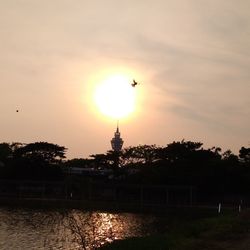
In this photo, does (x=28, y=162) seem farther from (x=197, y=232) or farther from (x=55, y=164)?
(x=197, y=232)

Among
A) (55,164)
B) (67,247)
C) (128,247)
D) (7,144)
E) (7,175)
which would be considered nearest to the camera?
(128,247)

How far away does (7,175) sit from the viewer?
80.8 m

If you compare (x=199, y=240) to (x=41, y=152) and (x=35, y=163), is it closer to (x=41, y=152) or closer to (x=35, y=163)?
(x=35, y=163)

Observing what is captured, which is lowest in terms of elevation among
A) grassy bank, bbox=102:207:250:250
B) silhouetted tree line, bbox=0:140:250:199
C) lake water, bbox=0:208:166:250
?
lake water, bbox=0:208:166:250

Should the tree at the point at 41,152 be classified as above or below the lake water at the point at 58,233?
above

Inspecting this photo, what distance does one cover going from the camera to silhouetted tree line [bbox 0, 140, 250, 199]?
69.4 meters

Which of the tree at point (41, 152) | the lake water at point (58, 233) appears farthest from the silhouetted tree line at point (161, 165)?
the lake water at point (58, 233)

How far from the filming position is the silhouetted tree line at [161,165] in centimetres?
6944

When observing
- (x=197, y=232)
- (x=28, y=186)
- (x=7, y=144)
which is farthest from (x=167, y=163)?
(x=197, y=232)

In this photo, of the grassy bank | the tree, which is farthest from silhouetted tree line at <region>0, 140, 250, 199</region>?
the grassy bank

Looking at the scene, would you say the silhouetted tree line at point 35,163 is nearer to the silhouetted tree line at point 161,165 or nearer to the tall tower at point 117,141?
the silhouetted tree line at point 161,165

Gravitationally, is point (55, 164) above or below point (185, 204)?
above

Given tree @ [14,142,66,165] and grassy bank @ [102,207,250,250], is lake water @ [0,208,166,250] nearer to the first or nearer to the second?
grassy bank @ [102,207,250,250]

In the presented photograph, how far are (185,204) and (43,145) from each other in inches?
1199
